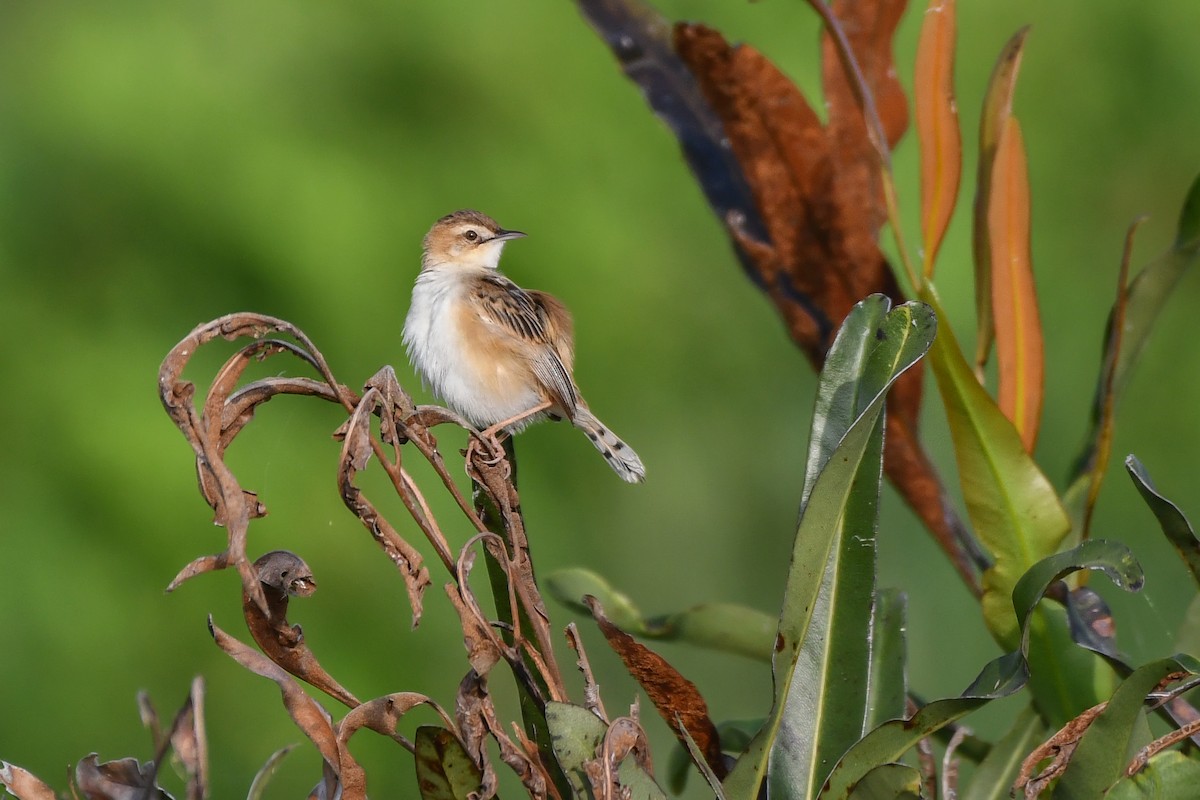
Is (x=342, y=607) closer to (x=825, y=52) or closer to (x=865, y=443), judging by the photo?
(x=825, y=52)

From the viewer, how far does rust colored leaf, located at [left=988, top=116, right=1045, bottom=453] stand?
143cm

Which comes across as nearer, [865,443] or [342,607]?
[865,443]

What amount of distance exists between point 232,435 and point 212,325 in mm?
88

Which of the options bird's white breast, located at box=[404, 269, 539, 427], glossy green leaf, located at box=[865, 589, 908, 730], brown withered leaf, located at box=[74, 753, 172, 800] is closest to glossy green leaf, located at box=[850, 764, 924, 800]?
glossy green leaf, located at box=[865, 589, 908, 730]

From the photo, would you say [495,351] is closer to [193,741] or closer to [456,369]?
[456,369]

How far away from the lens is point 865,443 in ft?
3.16

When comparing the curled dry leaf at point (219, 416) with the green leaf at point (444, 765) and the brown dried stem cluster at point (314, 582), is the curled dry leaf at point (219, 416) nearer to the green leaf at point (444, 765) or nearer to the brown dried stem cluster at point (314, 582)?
the brown dried stem cluster at point (314, 582)

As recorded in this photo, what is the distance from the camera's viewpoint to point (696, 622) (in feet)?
5.06

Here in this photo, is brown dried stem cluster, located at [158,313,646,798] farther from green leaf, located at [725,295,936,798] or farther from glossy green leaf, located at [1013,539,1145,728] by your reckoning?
glossy green leaf, located at [1013,539,1145,728]

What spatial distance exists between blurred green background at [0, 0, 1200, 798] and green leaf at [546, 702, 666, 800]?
251cm

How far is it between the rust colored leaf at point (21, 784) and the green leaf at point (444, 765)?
0.91 feet

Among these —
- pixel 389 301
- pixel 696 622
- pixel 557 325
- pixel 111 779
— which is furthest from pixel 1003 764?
pixel 389 301

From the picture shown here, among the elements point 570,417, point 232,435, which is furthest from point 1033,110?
point 232,435

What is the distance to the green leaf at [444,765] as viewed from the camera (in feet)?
3.15
